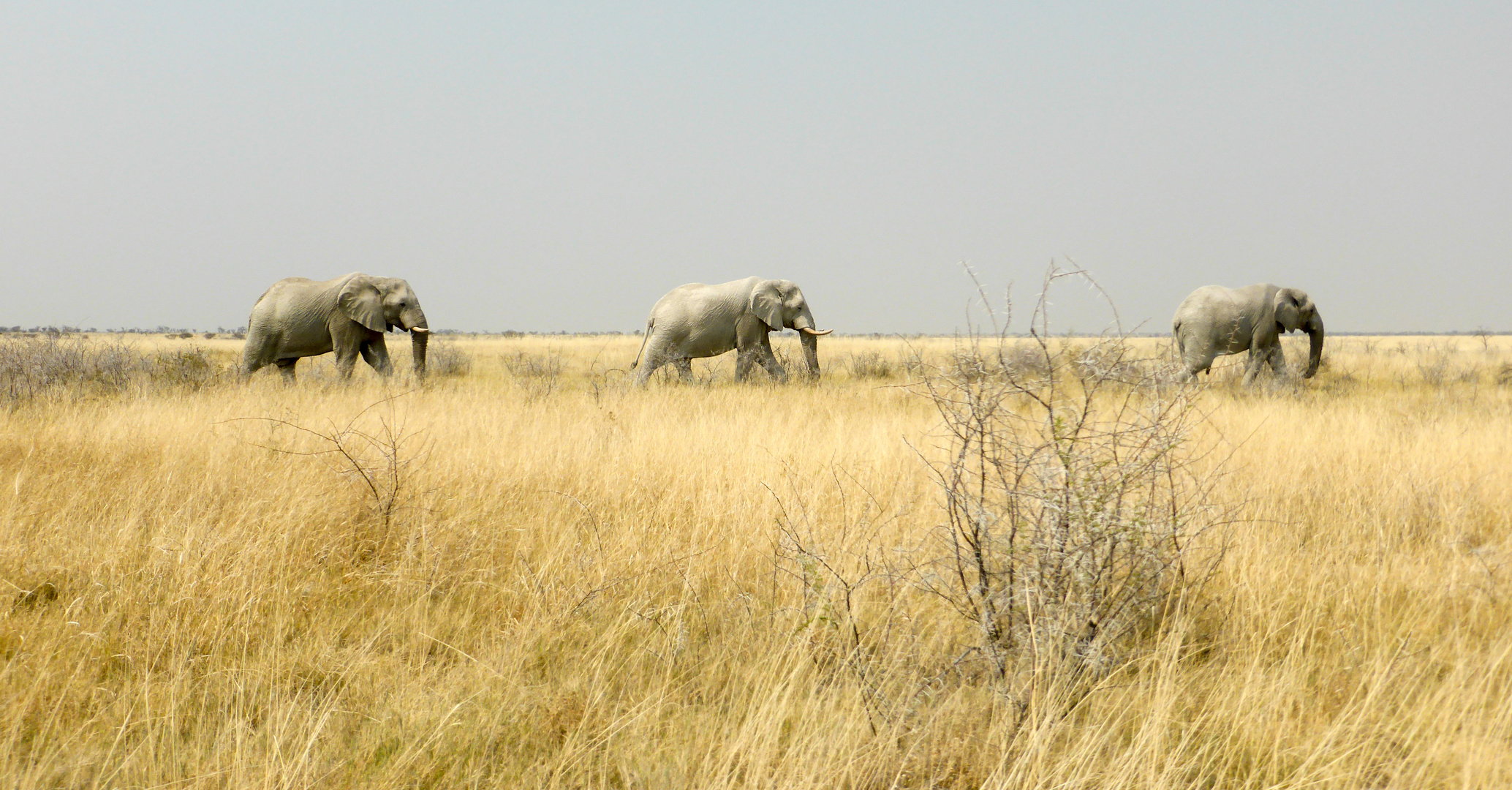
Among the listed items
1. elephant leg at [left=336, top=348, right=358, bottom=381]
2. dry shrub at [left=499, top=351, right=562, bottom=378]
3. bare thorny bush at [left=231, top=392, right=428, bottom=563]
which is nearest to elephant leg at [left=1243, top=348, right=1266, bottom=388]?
dry shrub at [left=499, top=351, right=562, bottom=378]

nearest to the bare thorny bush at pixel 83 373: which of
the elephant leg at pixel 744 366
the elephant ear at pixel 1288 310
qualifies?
the elephant leg at pixel 744 366

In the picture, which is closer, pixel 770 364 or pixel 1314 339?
pixel 770 364

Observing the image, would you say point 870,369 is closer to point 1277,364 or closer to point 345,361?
point 1277,364

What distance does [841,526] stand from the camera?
381 centimetres

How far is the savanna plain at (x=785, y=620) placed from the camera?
2.03 meters

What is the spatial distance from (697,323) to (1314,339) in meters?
10.7

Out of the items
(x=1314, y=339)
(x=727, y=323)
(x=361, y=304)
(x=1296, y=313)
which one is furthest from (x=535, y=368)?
(x=1314, y=339)

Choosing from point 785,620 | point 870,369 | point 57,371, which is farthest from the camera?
point 870,369

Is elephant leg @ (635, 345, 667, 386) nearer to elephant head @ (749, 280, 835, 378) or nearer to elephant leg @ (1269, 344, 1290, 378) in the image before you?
elephant head @ (749, 280, 835, 378)

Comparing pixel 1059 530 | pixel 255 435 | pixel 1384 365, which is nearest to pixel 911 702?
pixel 1059 530

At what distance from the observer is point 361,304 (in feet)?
39.4

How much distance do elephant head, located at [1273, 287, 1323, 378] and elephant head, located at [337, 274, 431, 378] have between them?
14.1 m

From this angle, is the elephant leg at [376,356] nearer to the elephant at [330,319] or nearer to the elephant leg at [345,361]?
the elephant at [330,319]

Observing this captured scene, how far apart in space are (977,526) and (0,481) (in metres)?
5.09
